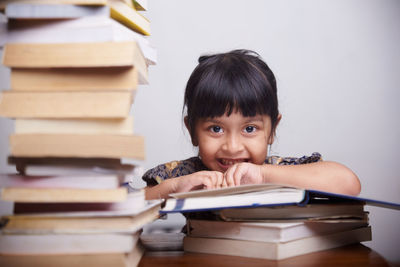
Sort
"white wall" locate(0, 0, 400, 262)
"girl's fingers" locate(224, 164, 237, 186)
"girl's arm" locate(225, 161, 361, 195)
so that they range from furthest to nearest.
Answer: "white wall" locate(0, 0, 400, 262), "girl's arm" locate(225, 161, 361, 195), "girl's fingers" locate(224, 164, 237, 186)

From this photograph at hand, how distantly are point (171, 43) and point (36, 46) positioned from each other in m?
1.58

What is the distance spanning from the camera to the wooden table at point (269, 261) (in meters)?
0.67

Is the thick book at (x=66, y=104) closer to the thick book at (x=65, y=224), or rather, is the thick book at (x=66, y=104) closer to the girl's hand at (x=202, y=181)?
the thick book at (x=65, y=224)

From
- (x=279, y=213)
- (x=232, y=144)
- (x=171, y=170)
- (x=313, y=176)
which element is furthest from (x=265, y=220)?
(x=171, y=170)

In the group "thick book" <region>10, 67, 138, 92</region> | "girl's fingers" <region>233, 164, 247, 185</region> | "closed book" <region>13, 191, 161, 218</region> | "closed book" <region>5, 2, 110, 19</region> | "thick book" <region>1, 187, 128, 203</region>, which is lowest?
"girl's fingers" <region>233, 164, 247, 185</region>

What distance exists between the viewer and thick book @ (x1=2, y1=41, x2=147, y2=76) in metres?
0.60

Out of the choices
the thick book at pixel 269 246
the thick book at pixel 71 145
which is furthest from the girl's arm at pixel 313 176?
the thick book at pixel 71 145

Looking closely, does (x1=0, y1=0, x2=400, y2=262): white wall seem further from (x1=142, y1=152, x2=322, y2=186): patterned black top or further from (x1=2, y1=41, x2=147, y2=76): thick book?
(x1=2, y1=41, x2=147, y2=76): thick book

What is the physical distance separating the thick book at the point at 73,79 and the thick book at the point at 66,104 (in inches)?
0.5

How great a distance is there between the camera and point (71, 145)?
22.9 inches

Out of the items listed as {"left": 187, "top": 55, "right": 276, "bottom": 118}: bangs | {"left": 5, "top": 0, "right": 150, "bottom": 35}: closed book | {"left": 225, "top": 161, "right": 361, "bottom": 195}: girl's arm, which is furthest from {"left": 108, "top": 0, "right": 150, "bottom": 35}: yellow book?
{"left": 187, "top": 55, "right": 276, "bottom": 118}: bangs

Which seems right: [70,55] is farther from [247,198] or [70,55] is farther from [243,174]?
[243,174]

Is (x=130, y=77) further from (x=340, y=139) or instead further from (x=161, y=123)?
(x=340, y=139)

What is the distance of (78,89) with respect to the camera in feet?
2.00
